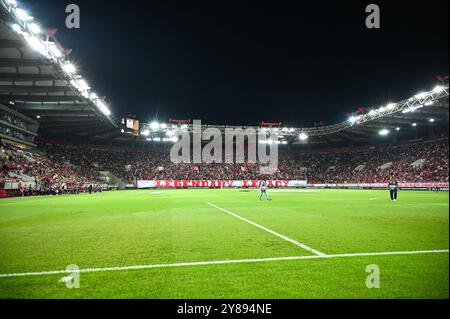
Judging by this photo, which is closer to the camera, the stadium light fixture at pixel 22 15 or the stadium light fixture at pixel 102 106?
the stadium light fixture at pixel 22 15

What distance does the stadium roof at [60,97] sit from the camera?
73.8 feet

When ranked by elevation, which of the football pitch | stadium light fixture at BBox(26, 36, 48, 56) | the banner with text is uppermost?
stadium light fixture at BBox(26, 36, 48, 56)

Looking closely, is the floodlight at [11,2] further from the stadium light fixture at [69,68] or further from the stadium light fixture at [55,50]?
the stadium light fixture at [69,68]

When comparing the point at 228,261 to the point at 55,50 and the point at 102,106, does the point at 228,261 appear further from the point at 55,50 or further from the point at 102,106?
the point at 102,106

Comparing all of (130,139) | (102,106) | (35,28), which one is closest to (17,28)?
(35,28)

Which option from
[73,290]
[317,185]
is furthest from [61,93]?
[317,185]

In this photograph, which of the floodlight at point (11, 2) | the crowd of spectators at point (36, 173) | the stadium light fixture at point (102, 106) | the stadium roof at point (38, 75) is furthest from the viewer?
the stadium light fixture at point (102, 106)

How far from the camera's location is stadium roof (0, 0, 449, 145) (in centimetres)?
2248

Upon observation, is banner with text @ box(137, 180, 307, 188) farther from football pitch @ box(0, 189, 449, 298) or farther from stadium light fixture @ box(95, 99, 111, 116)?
football pitch @ box(0, 189, 449, 298)

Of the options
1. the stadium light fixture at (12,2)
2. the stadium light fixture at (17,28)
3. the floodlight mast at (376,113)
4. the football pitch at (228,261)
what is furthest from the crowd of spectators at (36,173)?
the football pitch at (228,261)

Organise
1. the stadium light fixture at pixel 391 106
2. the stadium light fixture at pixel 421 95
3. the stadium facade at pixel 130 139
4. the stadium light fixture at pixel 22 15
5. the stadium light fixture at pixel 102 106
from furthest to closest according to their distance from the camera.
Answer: the stadium light fixture at pixel 391 106
the stadium light fixture at pixel 102 106
the stadium light fixture at pixel 421 95
the stadium facade at pixel 130 139
the stadium light fixture at pixel 22 15

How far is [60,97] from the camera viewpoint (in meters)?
35.4

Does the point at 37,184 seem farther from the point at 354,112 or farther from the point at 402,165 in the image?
the point at 402,165

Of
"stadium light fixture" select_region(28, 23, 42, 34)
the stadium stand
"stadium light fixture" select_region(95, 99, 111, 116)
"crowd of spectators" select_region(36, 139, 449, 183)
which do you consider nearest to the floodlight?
"stadium light fixture" select_region(28, 23, 42, 34)
